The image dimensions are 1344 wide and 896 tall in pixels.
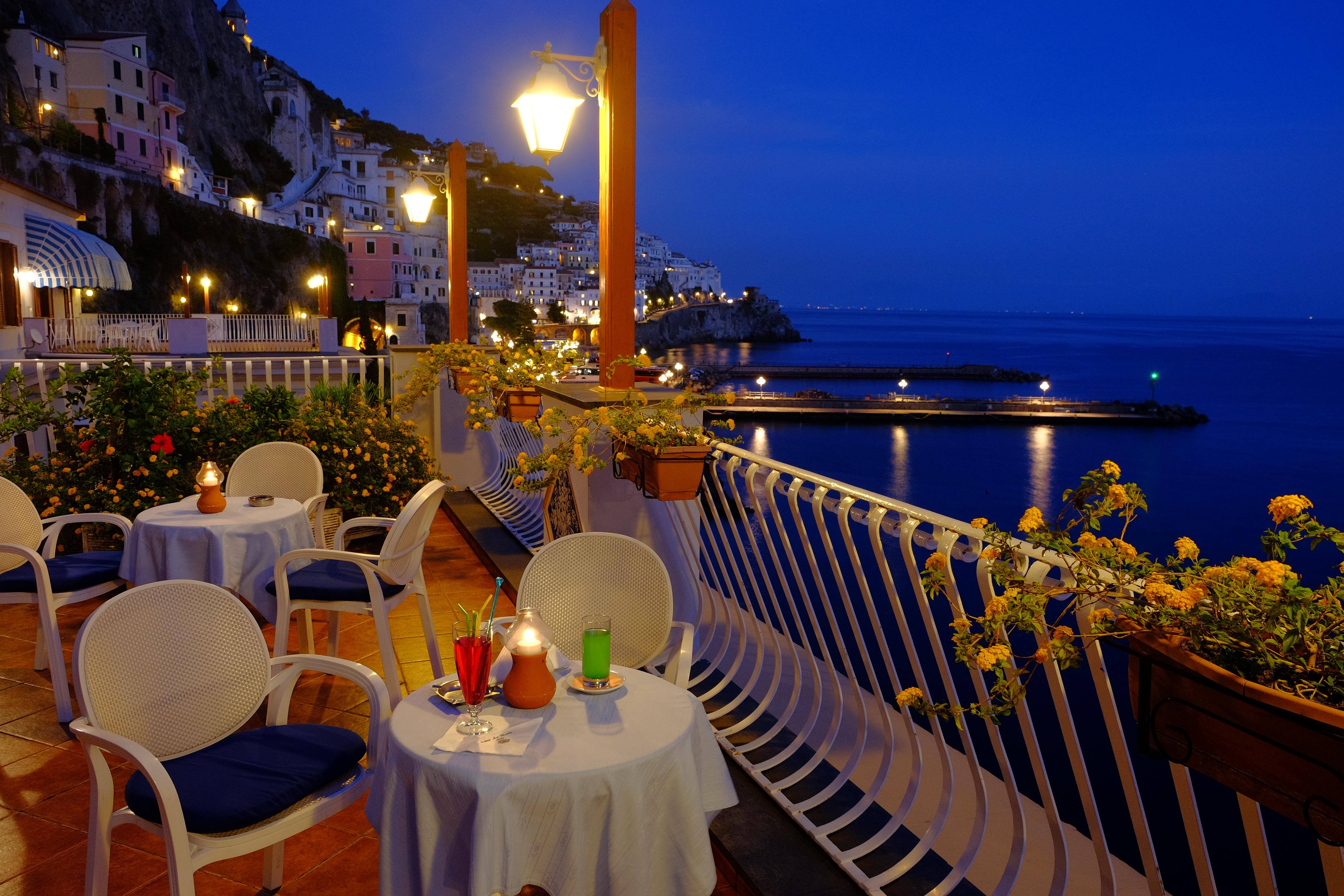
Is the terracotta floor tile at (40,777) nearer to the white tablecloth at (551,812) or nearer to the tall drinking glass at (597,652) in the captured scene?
the white tablecloth at (551,812)

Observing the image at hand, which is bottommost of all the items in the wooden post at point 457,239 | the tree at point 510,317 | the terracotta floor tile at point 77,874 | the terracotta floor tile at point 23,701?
the terracotta floor tile at point 77,874

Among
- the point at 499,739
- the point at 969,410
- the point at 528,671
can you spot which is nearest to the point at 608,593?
the point at 528,671

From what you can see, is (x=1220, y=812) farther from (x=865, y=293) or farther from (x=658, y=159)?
(x=865, y=293)

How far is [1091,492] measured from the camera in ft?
4.82

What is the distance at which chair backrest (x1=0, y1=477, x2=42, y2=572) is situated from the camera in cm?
351

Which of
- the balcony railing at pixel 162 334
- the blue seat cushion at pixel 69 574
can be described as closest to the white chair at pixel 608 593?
the blue seat cushion at pixel 69 574

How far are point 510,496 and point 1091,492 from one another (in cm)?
549

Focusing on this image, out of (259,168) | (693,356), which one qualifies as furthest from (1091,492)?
(693,356)

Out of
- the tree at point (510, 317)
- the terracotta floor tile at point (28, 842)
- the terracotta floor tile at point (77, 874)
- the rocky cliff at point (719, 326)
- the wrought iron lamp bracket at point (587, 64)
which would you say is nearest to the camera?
the terracotta floor tile at point (77, 874)

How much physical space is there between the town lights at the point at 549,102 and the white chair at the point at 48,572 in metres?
2.60

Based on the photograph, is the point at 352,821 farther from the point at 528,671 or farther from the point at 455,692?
the point at 528,671

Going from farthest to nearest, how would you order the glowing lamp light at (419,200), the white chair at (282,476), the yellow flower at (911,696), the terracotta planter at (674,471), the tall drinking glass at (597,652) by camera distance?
the glowing lamp light at (419,200) < the white chair at (282,476) < the terracotta planter at (674,471) < the tall drinking glass at (597,652) < the yellow flower at (911,696)

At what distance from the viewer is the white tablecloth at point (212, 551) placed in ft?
11.9

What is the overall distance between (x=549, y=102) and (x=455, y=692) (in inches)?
122
